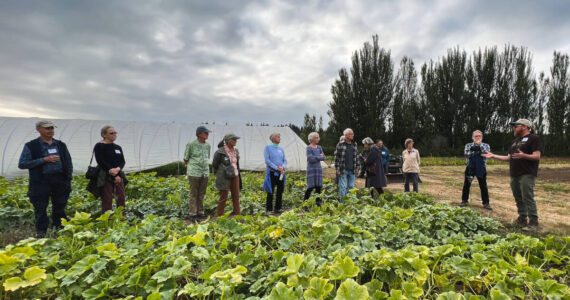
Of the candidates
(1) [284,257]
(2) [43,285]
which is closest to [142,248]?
(2) [43,285]

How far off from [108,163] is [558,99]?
35585mm

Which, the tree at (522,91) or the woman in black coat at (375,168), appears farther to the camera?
the tree at (522,91)

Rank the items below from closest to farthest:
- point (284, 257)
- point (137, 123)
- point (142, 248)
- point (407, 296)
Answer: point (407, 296), point (284, 257), point (142, 248), point (137, 123)

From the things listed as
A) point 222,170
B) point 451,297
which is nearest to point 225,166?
point 222,170

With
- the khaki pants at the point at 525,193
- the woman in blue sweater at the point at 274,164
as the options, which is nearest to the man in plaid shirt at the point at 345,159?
the woman in blue sweater at the point at 274,164

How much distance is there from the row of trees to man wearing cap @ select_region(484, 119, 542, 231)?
70.7 ft

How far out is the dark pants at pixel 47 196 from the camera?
3.56 m

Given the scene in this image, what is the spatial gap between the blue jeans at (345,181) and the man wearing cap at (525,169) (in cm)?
240

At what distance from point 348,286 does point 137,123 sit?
12.7m

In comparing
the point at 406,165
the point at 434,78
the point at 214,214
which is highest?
the point at 434,78

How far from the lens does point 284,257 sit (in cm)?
228

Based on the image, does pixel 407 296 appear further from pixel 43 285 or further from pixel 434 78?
pixel 434 78

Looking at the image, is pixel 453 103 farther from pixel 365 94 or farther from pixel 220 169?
pixel 220 169

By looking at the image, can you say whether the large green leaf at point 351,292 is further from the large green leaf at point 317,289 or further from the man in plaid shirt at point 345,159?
the man in plaid shirt at point 345,159
